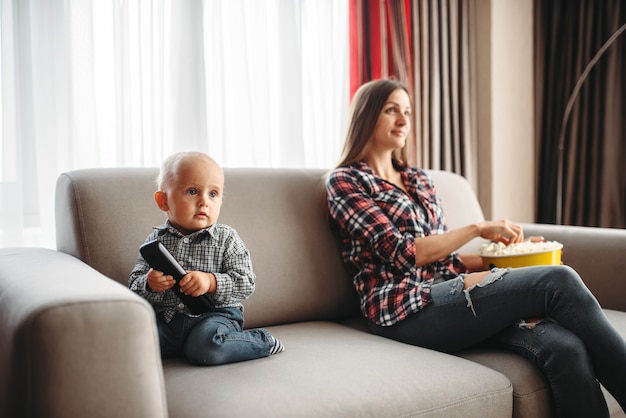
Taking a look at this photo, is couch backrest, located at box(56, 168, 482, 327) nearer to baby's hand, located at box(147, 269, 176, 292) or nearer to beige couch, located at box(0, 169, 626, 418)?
beige couch, located at box(0, 169, 626, 418)

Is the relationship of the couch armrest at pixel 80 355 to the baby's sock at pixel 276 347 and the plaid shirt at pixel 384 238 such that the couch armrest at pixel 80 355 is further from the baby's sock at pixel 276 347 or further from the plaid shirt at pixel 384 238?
the plaid shirt at pixel 384 238

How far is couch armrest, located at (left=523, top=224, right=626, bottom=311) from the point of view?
6.84 feet

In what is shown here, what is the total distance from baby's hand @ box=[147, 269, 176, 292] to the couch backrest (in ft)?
0.98

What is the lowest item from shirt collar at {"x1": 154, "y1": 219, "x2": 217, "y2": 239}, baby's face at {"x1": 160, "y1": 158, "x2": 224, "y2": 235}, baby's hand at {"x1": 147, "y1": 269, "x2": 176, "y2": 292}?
baby's hand at {"x1": 147, "y1": 269, "x2": 176, "y2": 292}

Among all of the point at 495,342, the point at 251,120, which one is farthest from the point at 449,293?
the point at 251,120

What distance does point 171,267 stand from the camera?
141 centimetres

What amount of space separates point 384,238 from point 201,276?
622 mm

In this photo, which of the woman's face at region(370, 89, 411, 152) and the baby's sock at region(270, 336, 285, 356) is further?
the woman's face at region(370, 89, 411, 152)

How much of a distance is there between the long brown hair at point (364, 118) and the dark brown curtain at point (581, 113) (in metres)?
1.64

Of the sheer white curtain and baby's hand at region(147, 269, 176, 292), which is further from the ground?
the sheer white curtain

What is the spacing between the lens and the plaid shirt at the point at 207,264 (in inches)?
61.1

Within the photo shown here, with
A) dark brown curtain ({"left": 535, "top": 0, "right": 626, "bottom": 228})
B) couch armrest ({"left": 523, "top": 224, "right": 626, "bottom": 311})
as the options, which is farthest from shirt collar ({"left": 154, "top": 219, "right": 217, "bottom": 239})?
dark brown curtain ({"left": 535, "top": 0, "right": 626, "bottom": 228})

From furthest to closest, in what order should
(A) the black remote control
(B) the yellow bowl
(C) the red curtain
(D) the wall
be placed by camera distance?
(D) the wall
(C) the red curtain
(B) the yellow bowl
(A) the black remote control

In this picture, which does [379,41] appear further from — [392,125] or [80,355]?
[80,355]
